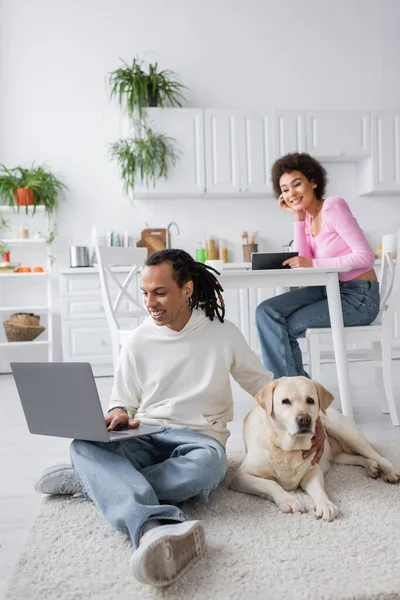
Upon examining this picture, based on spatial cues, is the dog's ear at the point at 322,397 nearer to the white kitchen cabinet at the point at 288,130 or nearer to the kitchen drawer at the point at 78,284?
the kitchen drawer at the point at 78,284

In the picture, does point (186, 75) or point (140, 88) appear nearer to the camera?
point (140, 88)

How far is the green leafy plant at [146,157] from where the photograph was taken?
16.2 ft

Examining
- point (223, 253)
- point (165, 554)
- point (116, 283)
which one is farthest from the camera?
point (223, 253)

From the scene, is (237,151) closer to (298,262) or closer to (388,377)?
(298,262)

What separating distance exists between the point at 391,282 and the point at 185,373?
5.39 ft

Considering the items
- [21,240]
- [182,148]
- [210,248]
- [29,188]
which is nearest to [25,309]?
[21,240]

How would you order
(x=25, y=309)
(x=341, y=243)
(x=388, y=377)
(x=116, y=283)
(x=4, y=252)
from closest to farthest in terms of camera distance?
(x=388, y=377) < (x=341, y=243) < (x=116, y=283) < (x=25, y=309) < (x=4, y=252)

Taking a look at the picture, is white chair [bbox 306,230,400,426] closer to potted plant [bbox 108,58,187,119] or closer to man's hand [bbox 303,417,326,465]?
man's hand [bbox 303,417,326,465]

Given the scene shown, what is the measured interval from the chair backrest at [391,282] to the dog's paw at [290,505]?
56.1 inches

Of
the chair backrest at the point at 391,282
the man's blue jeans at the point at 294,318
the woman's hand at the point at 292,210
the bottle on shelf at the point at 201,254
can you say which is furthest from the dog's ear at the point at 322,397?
the bottle on shelf at the point at 201,254

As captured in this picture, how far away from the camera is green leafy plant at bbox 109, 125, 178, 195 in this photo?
4.93 m

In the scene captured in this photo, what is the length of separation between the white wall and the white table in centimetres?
268

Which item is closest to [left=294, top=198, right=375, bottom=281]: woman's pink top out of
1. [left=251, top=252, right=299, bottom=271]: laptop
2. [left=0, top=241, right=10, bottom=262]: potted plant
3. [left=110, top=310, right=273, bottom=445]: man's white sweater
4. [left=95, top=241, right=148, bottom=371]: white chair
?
[left=251, top=252, right=299, bottom=271]: laptop

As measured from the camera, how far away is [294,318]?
2969 millimetres
